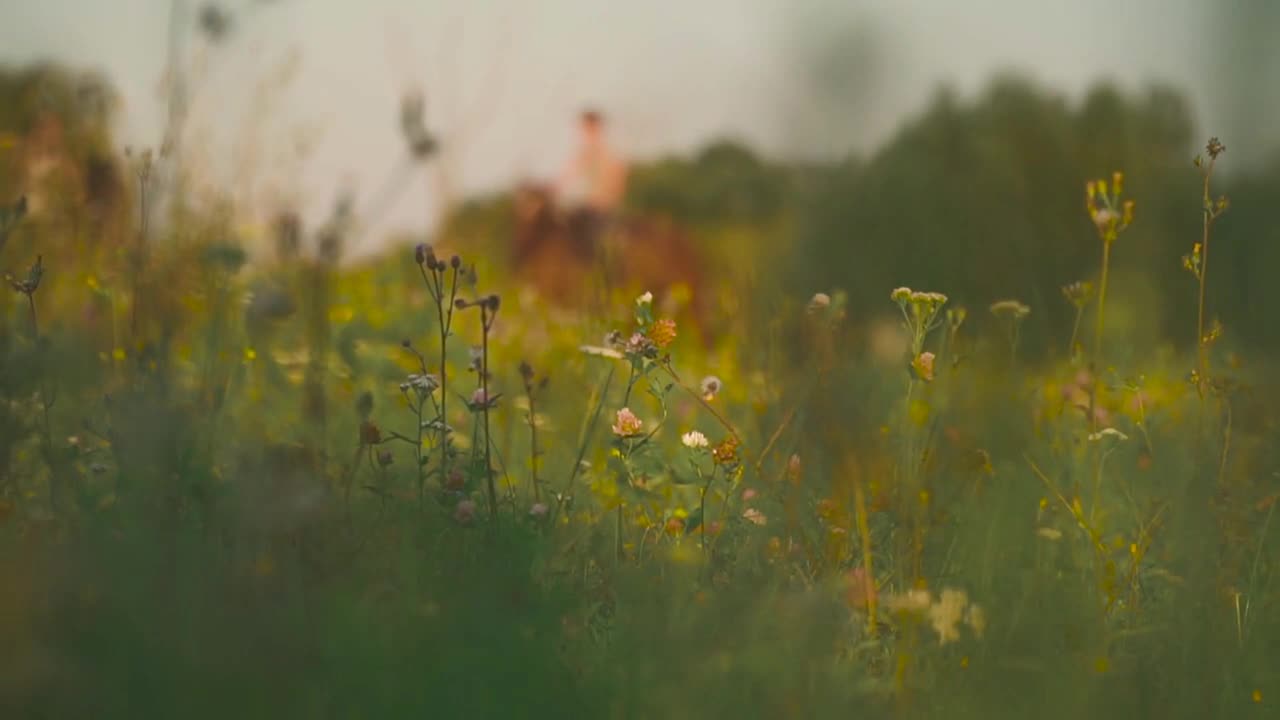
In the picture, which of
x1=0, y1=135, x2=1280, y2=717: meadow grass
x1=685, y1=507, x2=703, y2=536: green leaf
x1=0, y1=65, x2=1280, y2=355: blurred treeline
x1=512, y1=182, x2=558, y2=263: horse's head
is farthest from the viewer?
x1=512, y1=182, x2=558, y2=263: horse's head

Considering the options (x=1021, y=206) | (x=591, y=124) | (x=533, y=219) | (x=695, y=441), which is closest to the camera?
(x=695, y=441)

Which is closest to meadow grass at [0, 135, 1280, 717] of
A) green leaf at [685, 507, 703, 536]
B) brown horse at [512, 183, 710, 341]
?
green leaf at [685, 507, 703, 536]

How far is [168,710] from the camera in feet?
5.27

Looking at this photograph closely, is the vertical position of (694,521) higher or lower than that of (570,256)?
lower

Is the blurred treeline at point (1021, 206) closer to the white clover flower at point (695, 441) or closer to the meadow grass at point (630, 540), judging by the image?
the meadow grass at point (630, 540)

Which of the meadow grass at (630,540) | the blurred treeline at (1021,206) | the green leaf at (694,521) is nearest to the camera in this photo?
the meadow grass at (630,540)

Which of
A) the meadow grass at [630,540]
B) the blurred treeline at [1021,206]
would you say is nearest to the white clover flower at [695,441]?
the meadow grass at [630,540]

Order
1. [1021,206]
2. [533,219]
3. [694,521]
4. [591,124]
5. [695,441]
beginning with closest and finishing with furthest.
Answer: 1. [694,521]
2. [695,441]
3. [591,124]
4. [1021,206]
5. [533,219]

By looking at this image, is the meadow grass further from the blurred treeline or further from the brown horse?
the brown horse

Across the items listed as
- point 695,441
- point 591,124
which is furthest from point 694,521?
point 591,124

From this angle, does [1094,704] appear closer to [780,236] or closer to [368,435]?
[368,435]

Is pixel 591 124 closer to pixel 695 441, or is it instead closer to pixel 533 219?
pixel 695 441

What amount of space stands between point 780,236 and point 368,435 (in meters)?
8.05

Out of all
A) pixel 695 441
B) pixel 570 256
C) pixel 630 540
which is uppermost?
pixel 570 256
